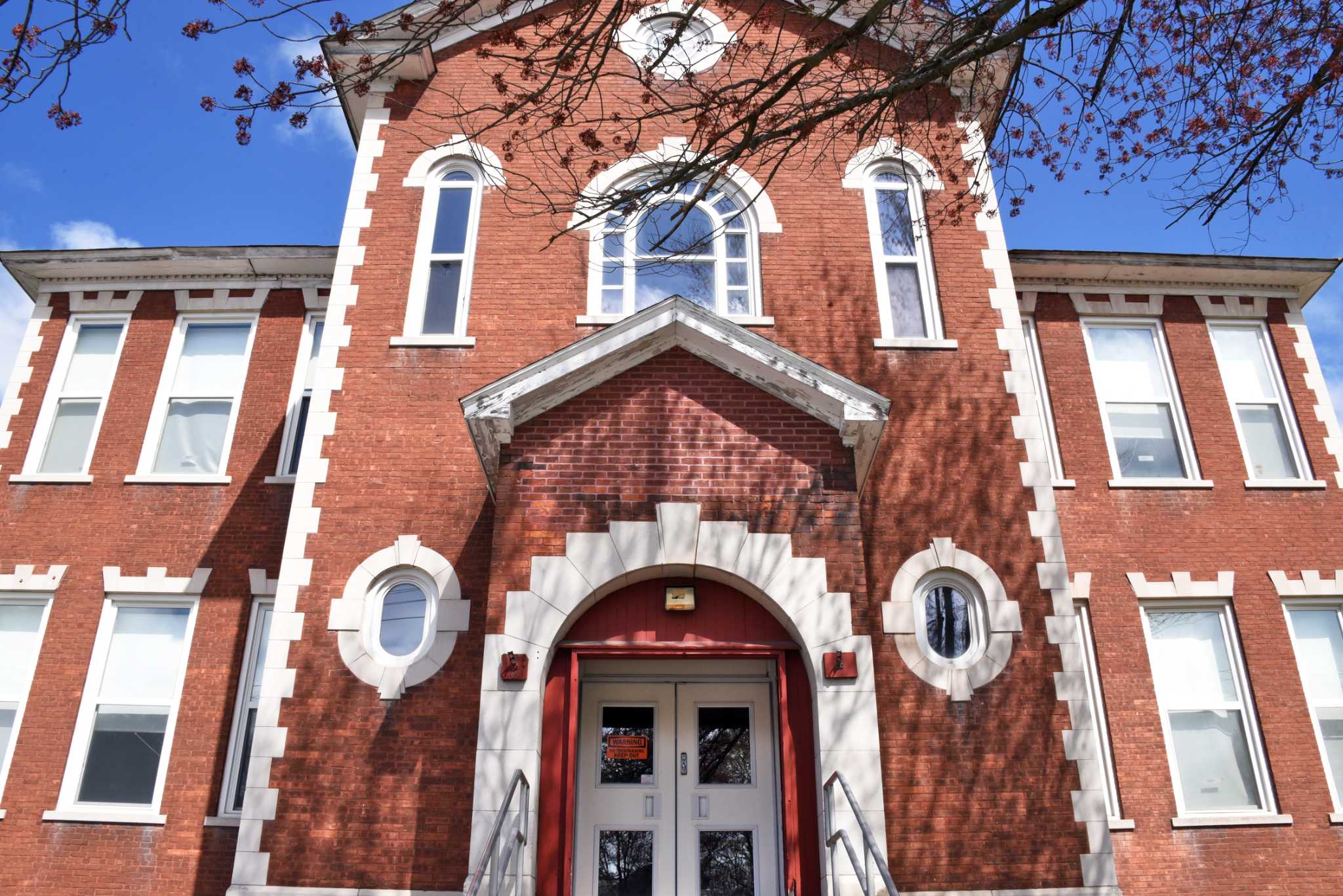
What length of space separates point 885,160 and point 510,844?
27.0ft

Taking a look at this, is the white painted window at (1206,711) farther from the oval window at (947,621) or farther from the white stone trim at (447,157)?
the white stone trim at (447,157)

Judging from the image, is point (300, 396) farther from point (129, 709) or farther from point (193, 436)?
point (129, 709)

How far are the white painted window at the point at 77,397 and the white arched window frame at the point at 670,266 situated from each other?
6731mm

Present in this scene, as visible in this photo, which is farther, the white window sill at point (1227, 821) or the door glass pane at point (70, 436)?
the door glass pane at point (70, 436)

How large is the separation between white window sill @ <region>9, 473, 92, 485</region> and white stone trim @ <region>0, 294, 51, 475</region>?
586 millimetres

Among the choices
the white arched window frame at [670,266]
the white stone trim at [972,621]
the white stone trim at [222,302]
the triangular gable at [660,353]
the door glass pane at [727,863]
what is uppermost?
the white stone trim at [222,302]

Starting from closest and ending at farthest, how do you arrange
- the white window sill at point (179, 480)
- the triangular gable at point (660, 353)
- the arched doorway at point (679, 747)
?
1. the arched doorway at point (679, 747)
2. the triangular gable at point (660, 353)
3. the white window sill at point (179, 480)

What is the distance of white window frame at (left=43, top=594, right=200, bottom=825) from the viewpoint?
403 inches

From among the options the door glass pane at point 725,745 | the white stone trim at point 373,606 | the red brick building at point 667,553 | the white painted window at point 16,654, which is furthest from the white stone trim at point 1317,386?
the door glass pane at point 725,745

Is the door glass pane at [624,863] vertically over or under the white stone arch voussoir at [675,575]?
under

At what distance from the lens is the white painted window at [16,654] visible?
35.2 ft

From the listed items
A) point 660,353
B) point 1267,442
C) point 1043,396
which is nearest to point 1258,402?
point 1267,442

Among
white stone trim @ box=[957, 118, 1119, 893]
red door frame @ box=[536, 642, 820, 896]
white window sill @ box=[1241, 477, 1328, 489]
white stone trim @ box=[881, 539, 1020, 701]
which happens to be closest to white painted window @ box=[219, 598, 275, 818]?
red door frame @ box=[536, 642, 820, 896]

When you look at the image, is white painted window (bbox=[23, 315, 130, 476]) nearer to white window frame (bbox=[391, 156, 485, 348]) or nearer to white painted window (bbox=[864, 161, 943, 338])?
white window frame (bbox=[391, 156, 485, 348])
